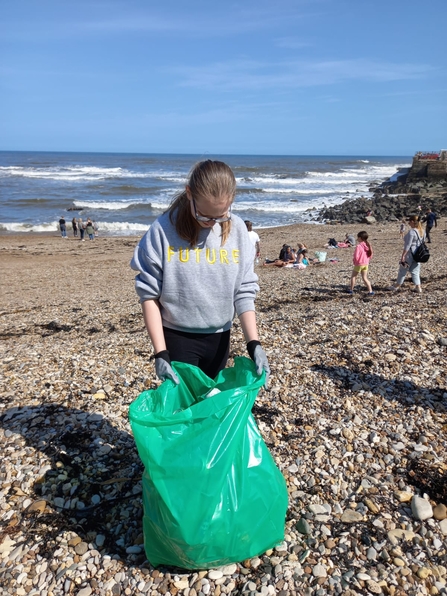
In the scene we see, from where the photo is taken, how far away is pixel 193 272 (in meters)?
2.48

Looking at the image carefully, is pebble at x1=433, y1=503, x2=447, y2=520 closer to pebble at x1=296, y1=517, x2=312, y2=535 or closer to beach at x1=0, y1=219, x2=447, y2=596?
beach at x1=0, y1=219, x2=447, y2=596

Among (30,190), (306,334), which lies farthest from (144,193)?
(306,334)

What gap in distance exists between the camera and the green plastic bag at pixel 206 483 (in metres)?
2.19

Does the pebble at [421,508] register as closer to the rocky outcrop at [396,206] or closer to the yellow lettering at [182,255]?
the yellow lettering at [182,255]

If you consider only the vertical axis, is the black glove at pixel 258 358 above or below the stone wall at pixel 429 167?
below

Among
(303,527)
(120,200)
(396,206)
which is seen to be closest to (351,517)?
(303,527)

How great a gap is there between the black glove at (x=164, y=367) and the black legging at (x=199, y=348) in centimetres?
15

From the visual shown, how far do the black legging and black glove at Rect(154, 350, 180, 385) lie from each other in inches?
6.0

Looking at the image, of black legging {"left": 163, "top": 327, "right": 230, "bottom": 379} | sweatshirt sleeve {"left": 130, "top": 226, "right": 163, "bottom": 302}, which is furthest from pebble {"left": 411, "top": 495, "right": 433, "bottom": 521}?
sweatshirt sleeve {"left": 130, "top": 226, "right": 163, "bottom": 302}

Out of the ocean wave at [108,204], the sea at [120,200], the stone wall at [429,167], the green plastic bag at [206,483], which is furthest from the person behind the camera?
the stone wall at [429,167]

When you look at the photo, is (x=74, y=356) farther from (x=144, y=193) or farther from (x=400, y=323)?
(x=144, y=193)

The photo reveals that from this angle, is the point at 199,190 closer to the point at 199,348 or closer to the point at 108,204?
the point at 199,348

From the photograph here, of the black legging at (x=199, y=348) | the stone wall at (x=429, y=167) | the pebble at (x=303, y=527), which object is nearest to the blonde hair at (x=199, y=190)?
the black legging at (x=199, y=348)

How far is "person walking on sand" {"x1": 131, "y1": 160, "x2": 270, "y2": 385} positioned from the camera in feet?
7.82
